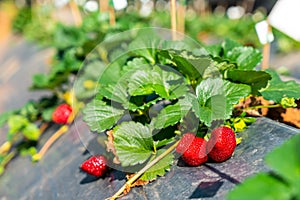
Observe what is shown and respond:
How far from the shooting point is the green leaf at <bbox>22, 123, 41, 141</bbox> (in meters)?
1.52

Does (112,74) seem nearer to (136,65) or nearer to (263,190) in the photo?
(136,65)

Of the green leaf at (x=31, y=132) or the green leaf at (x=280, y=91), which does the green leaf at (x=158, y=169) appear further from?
the green leaf at (x=31, y=132)

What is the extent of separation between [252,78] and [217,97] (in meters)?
0.11

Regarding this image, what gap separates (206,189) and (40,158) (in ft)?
2.40

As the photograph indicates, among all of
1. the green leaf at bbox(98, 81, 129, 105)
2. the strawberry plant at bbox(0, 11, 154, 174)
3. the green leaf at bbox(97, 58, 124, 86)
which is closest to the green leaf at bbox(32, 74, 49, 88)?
the strawberry plant at bbox(0, 11, 154, 174)

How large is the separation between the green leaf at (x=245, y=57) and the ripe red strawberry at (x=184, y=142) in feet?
0.90

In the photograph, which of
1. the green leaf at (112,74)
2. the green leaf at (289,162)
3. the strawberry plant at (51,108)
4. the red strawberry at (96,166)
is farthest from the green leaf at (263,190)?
the strawberry plant at (51,108)

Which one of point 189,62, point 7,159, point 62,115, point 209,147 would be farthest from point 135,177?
point 7,159

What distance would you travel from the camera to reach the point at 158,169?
0.92 m

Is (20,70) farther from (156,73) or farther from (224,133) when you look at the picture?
(224,133)

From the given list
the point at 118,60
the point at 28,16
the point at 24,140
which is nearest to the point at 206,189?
the point at 118,60

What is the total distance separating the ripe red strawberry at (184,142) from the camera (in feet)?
3.03

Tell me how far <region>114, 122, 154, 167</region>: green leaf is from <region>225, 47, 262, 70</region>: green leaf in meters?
0.33

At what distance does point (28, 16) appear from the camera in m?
4.98
